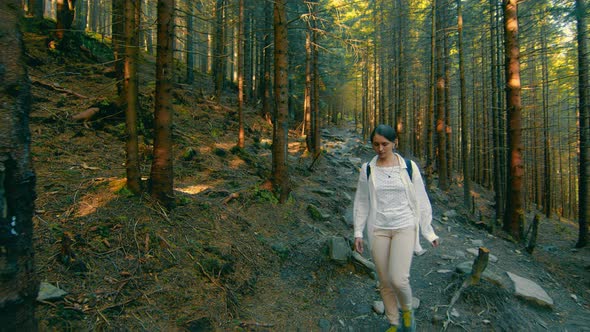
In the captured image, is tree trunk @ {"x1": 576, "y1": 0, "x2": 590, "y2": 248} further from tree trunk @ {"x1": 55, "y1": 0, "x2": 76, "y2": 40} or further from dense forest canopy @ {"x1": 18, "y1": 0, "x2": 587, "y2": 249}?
tree trunk @ {"x1": 55, "y1": 0, "x2": 76, "y2": 40}

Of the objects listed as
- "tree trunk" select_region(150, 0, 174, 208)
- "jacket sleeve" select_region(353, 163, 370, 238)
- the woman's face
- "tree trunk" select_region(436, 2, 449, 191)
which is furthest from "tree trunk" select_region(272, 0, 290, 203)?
"tree trunk" select_region(436, 2, 449, 191)

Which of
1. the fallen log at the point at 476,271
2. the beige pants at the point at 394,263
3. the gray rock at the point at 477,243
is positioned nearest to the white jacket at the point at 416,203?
the beige pants at the point at 394,263

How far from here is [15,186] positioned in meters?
1.87

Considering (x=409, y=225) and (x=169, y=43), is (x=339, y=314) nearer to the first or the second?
(x=409, y=225)

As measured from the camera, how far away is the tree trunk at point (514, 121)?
8344mm

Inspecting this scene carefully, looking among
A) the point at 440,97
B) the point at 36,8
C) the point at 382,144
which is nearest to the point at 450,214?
the point at 440,97

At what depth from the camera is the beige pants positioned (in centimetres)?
338

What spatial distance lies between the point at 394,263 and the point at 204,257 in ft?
8.80

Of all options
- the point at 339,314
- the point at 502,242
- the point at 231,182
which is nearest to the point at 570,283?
the point at 502,242

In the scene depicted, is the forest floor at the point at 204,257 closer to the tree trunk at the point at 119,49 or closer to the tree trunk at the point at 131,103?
the tree trunk at the point at 131,103

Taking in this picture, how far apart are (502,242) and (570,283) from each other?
1994 mm

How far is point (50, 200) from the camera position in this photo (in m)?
4.36

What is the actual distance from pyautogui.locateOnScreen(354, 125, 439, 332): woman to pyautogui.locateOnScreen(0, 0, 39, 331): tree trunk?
3016mm

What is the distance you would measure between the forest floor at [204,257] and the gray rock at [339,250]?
0.47 ft
